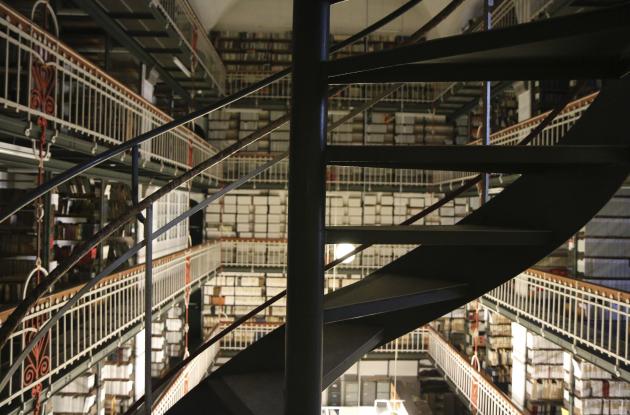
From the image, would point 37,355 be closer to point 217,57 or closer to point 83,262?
point 83,262

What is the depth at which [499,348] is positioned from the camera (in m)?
9.10

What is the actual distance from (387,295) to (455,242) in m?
0.30

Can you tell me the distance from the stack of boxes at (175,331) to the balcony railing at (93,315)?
1327mm

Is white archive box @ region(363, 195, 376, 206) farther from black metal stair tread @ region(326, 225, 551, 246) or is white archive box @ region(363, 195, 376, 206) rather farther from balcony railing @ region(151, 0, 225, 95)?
black metal stair tread @ region(326, 225, 551, 246)

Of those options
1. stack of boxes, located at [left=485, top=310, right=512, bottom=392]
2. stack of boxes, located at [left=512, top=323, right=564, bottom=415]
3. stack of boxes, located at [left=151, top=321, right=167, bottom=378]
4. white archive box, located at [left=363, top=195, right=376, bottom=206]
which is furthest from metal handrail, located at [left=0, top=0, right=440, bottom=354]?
white archive box, located at [left=363, top=195, right=376, bottom=206]

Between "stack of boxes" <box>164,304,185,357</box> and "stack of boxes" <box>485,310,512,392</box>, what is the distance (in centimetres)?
648

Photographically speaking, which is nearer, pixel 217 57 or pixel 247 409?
pixel 247 409

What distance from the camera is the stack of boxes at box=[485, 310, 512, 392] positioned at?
29.1 feet

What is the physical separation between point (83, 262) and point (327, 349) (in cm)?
607

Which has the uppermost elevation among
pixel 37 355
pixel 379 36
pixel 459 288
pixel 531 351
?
pixel 379 36

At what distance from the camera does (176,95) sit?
34.2 ft

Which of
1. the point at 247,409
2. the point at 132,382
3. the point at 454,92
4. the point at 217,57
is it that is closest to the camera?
the point at 247,409

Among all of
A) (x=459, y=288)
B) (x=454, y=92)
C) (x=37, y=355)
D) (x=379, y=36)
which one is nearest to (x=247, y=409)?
(x=459, y=288)

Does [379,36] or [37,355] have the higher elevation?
[379,36]
